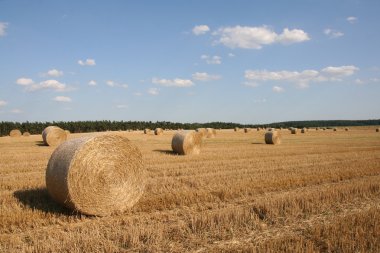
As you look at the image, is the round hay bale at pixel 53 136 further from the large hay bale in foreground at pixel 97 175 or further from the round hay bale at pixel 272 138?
the large hay bale in foreground at pixel 97 175

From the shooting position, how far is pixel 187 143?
19141mm

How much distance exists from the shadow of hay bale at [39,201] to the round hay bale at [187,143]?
10.1 meters

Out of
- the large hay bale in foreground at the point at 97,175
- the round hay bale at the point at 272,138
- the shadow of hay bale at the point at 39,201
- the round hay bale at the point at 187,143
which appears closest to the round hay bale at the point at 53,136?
the round hay bale at the point at 187,143

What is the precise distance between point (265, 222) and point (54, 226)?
11.6 ft

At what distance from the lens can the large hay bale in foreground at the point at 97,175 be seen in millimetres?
7605

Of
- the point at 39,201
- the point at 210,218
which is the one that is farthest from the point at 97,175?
the point at 210,218

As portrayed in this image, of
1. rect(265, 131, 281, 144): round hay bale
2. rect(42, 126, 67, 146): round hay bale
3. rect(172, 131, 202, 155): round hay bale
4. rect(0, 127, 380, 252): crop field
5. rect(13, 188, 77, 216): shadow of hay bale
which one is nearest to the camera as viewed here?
rect(0, 127, 380, 252): crop field

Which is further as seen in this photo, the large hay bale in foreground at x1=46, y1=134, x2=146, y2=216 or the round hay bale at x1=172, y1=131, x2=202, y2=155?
the round hay bale at x1=172, y1=131, x2=202, y2=155

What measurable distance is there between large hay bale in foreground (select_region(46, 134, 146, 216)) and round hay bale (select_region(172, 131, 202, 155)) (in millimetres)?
9889

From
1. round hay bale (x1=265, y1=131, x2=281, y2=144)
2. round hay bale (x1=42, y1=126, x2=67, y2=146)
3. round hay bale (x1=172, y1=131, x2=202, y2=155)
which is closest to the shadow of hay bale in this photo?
round hay bale (x1=172, y1=131, x2=202, y2=155)

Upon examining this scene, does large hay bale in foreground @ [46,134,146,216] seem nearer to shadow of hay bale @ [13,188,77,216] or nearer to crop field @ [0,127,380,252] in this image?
shadow of hay bale @ [13,188,77,216]

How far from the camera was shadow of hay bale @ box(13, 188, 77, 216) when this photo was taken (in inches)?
299

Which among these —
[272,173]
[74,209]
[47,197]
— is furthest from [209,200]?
[272,173]

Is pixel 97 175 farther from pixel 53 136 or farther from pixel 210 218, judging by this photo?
pixel 53 136
